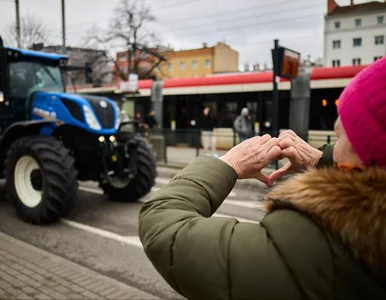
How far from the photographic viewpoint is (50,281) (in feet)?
11.8

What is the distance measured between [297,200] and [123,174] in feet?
19.2

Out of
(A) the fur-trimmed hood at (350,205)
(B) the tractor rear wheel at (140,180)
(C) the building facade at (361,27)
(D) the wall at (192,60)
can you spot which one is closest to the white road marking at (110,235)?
(B) the tractor rear wheel at (140,180)

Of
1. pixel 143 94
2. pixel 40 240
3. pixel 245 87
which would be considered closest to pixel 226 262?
pixel 40 240

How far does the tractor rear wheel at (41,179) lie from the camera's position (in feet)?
18.3

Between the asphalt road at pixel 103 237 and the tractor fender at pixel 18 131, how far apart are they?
1004 mm

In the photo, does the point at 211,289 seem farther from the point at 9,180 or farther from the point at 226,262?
the point at 9,180

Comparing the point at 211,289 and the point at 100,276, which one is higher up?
the point at 211,289

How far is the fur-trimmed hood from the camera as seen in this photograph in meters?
0.90

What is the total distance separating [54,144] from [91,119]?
89cm

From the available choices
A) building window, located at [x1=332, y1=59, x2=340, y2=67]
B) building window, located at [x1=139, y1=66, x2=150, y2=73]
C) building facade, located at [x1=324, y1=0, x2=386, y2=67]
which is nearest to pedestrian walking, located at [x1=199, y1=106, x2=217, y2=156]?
building facade, located at [x1=324, y1=0, x2=386, y2=67]

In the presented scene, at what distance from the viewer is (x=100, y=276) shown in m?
3.79

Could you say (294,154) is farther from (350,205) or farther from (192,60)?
(192,60)

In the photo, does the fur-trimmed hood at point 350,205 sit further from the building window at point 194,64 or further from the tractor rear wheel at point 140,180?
the building window at point 194,64

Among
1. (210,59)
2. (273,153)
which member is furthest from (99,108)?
(210,59)
